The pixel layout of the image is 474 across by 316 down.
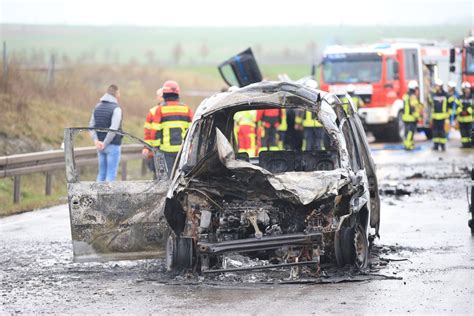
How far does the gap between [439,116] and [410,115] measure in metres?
0.77

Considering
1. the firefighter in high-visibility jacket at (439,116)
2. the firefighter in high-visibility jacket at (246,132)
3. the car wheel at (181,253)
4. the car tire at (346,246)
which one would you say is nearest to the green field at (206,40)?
the firefighter in high-visibility jacket at (439,116)

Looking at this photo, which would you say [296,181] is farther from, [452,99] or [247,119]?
[452,99]

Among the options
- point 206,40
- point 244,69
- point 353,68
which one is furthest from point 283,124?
point 206,40

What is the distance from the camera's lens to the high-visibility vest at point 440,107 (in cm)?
3162

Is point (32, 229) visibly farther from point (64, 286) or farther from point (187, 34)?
point (187, 34)

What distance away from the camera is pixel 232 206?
10.6 meters

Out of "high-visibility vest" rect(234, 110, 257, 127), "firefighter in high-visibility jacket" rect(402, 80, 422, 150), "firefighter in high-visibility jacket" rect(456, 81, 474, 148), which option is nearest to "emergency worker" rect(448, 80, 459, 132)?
"firefighter in high-visibility jacket" rect(456, 81, 474, 148)

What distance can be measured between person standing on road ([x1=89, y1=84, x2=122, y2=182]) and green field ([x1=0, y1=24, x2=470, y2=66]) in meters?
55.7

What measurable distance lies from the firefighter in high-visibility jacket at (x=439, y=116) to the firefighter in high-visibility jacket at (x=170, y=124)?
16178 millimetres

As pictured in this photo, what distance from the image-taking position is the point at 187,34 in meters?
142

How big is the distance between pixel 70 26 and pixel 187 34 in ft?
168

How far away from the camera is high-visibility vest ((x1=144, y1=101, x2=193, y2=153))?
1527 centimetres

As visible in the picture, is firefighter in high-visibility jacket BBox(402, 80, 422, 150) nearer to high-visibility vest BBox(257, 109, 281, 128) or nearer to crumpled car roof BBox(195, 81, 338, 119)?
high-visibility vest BBox(257, 109, 281, 128)

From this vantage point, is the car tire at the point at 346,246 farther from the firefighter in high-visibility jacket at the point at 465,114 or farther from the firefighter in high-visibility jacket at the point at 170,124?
the firefighter in high-visibility jacket at the point at 465,114
